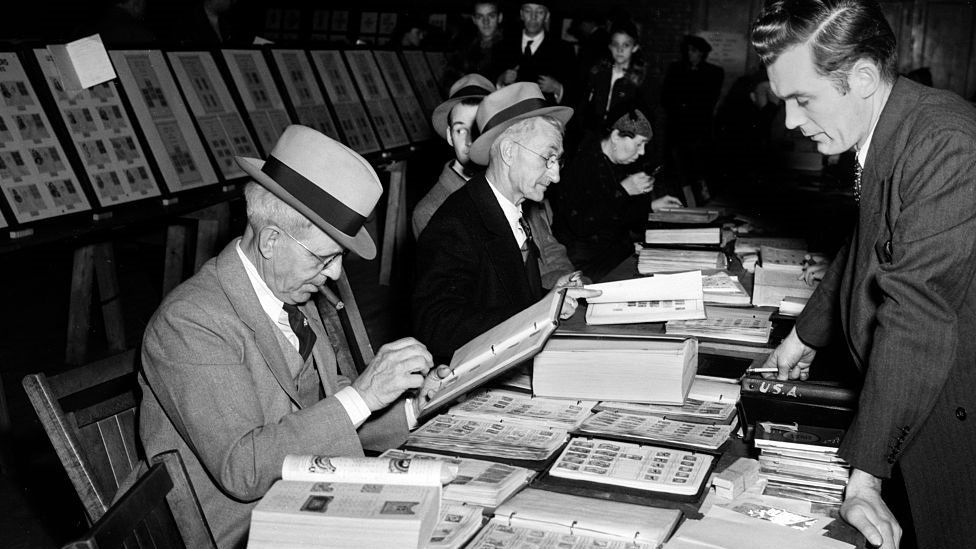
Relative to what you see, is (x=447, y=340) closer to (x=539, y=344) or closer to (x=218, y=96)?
(x=539, y=344)

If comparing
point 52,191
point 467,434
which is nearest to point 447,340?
point 467,434

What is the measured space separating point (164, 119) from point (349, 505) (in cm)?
455

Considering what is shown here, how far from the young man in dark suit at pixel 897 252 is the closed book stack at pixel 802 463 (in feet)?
0.25

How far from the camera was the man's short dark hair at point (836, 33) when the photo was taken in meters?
1.75

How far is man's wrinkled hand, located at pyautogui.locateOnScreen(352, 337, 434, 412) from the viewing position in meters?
2.00

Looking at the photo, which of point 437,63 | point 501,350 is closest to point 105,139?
point 501,350

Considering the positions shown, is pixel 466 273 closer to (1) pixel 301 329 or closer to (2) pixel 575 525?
(1) pixel 301 329

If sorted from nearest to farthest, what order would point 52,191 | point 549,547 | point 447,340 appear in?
point 549,547
point 447,340
point 52,191

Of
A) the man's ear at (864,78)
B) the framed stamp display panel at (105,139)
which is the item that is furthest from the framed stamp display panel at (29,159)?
the man's ear at (864,78)

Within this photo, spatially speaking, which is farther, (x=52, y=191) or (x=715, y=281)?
(x=52, y=191)

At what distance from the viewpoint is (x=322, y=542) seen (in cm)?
137

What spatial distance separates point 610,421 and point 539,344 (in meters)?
0.33

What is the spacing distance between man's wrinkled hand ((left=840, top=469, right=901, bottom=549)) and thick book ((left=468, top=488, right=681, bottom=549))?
0.32 meters

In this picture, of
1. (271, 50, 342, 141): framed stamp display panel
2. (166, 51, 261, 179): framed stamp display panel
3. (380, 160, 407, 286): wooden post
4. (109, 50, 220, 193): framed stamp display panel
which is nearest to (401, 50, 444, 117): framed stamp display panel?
(380, 160, 407, 286): wooden post
